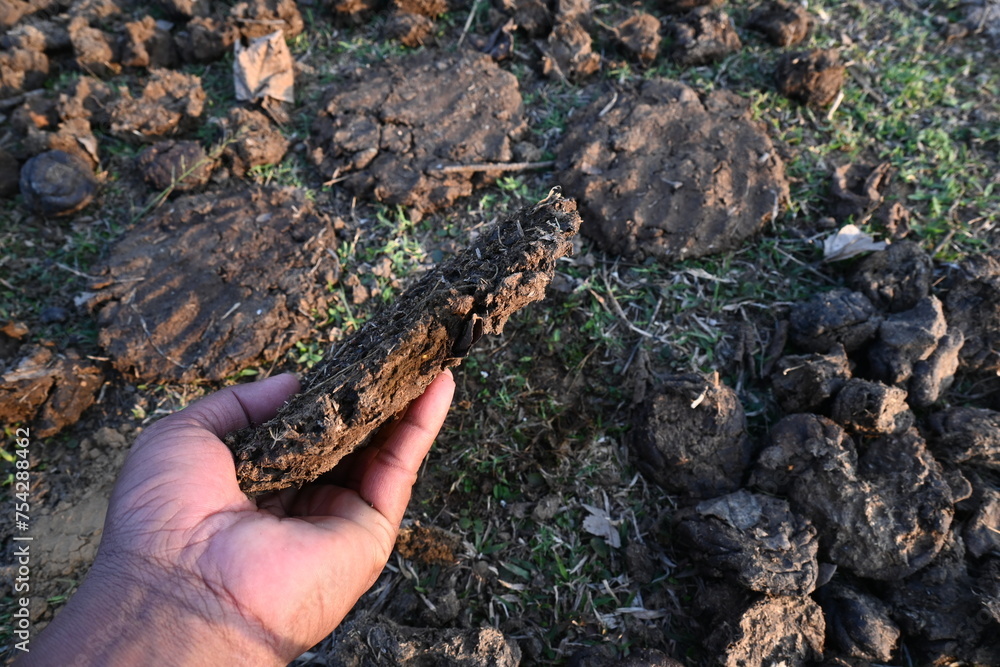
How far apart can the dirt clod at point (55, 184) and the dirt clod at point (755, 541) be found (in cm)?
435

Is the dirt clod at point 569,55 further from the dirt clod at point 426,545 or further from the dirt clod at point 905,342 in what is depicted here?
the dirt clod at point 426,545

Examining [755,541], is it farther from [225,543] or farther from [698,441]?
[225,543]

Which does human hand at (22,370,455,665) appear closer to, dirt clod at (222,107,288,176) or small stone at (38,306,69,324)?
small stone at (38,306,69,324)

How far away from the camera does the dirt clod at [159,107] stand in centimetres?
413

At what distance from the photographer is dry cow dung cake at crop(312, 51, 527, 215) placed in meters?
3.90

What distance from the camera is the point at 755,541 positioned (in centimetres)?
256

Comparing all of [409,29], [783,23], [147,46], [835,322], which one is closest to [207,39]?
[147,46]

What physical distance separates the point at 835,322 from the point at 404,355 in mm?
2464

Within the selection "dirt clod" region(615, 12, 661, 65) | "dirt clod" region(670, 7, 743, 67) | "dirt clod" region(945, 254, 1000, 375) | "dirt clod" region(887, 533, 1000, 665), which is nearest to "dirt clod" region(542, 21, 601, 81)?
"dirt clod" region(615, 12, 661, 65)

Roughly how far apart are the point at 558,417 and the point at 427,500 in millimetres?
840

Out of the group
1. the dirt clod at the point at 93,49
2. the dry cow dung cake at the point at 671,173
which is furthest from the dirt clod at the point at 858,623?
the dirt clod at the point at 93,49

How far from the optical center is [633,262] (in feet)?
11.8

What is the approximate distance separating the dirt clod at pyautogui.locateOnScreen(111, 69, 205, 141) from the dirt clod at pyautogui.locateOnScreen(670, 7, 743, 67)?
3.77m

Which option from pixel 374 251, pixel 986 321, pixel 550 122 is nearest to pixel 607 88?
pixel 550 122
